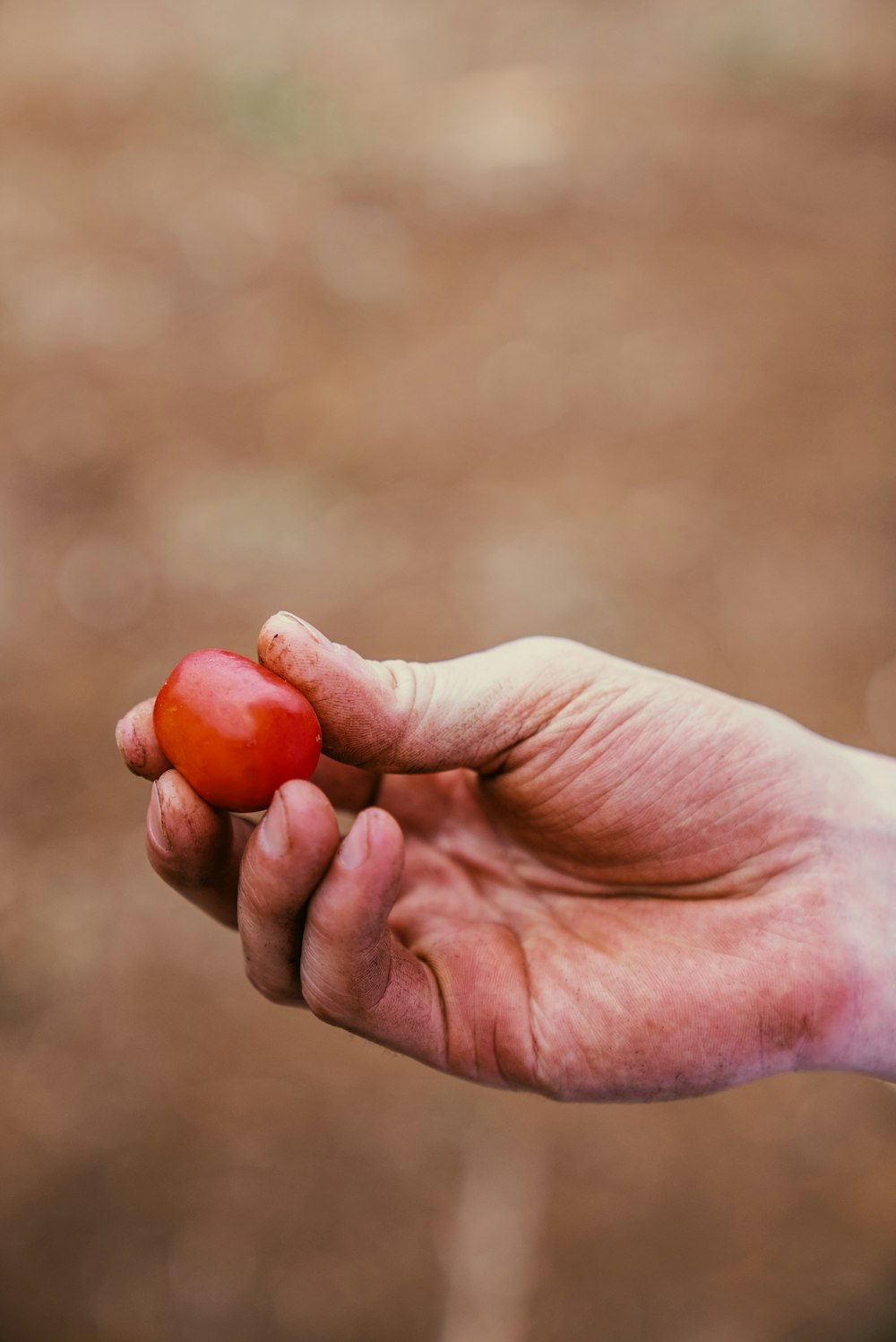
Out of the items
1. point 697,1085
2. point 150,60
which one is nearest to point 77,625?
point 697,1085

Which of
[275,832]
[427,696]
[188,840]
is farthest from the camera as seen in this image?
[427,696]

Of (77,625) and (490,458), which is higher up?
(490,458)

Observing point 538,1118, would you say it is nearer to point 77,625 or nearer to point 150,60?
point 77,625

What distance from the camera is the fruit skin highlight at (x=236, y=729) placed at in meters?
2.17

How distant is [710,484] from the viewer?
20.5 ft

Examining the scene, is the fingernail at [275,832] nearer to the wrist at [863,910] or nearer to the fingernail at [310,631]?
the fingernail at [310,631]

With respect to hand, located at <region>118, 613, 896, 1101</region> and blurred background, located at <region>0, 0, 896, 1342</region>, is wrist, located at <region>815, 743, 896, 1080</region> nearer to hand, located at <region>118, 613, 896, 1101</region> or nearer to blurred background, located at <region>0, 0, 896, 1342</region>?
hand, located at <region>118, 613, 896, 1101</region>

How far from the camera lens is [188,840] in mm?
2326

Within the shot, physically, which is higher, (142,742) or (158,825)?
(142,742)

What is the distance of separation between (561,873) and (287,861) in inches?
41.6

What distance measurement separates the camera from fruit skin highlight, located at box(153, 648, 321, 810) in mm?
2172

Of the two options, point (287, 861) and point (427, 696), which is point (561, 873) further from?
point (287, 861)

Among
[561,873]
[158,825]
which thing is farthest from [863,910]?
[158,825]

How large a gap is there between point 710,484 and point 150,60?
214 inches
